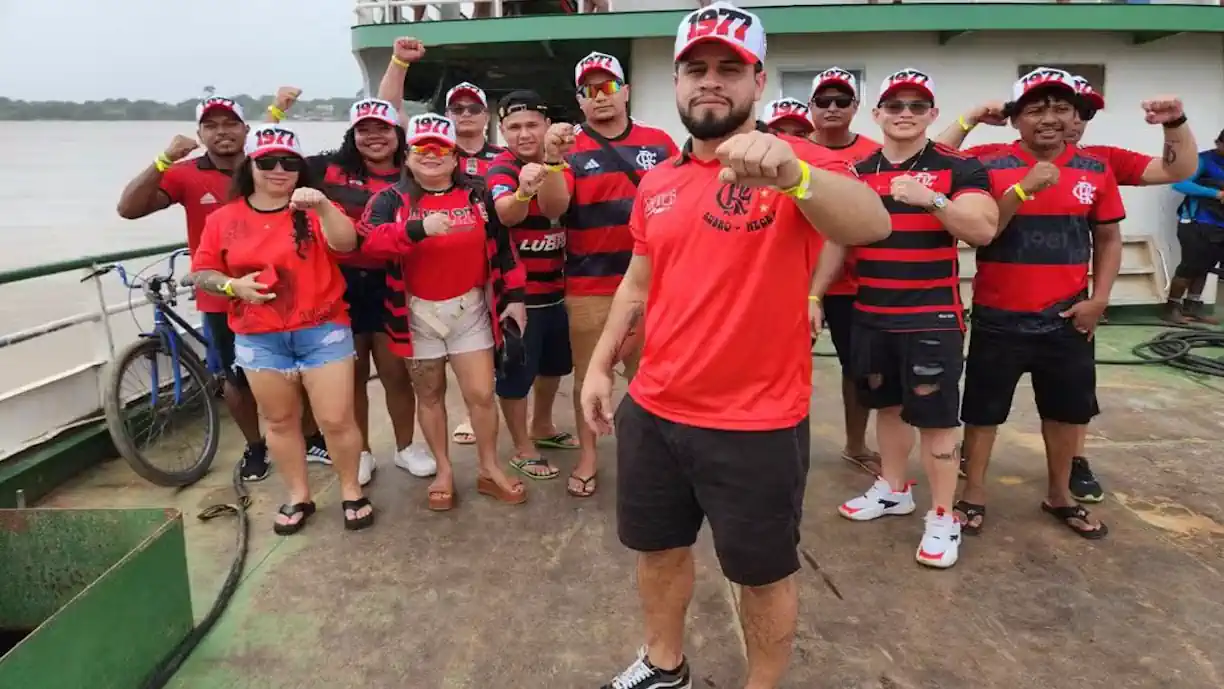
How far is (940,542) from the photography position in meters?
3.27

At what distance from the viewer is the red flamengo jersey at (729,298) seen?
6.45 feet

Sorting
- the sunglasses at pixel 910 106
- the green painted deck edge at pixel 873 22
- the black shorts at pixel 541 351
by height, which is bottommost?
the black shorts at pixel 541 351

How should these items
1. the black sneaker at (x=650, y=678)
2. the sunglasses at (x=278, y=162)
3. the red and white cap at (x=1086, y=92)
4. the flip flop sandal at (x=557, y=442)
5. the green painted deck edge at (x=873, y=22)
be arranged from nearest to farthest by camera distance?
the black sneaker at (x=650, y=678)
the red and white cap at (x=1086, y=92)
the sunglasses at (x=278, y=162)
the flip flop sandal at (x=557, y=442)
the green painted deck edge at (x=873, y=22)

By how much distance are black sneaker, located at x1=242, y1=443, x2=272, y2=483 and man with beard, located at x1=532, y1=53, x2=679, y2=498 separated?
1885 mm

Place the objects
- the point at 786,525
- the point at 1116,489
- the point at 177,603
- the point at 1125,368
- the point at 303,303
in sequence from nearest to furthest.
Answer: the point at 786,525
the point at 177,603
the point at 303,303
the point at 1116,489
the point at 1125,368

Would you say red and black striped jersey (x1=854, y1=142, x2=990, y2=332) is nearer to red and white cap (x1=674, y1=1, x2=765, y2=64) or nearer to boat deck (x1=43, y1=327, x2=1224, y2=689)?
boat deck (x1=43, y1=327, x2=1224, y2=689)

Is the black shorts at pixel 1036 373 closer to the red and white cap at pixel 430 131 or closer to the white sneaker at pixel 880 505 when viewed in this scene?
the white sneaker at pixel 880 505

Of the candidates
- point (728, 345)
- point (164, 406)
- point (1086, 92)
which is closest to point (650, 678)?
point (728, 345)

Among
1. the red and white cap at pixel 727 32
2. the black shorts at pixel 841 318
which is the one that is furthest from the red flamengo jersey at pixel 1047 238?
the red and white cap at pixel 727 32

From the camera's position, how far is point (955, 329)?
319 cm

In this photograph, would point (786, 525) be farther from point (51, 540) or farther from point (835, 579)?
point (51, 540)

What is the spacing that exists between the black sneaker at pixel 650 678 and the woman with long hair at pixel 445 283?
1522 millimetres

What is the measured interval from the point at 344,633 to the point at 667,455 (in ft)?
4.80

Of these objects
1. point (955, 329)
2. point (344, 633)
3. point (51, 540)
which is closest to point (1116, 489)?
point (955, 329)
